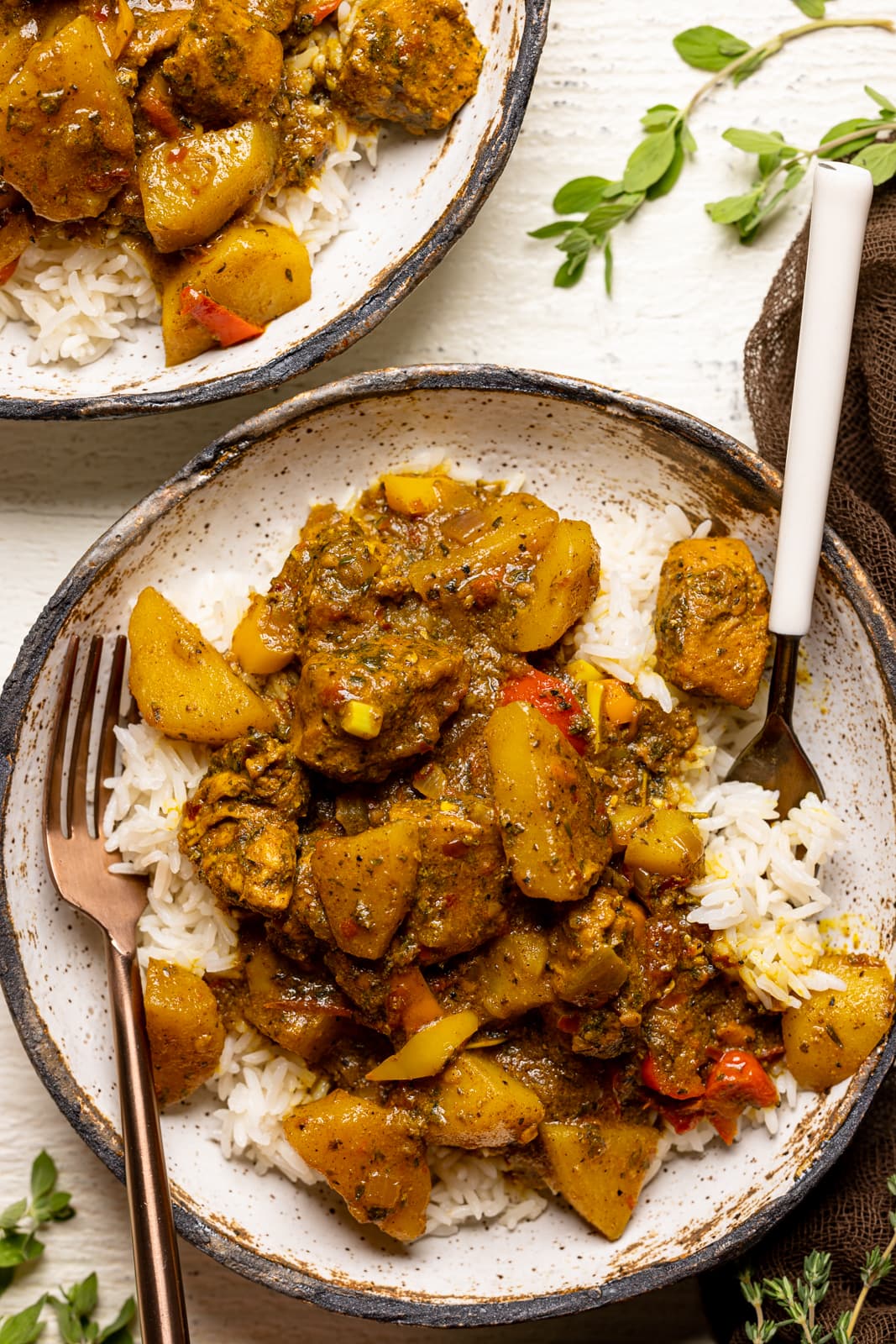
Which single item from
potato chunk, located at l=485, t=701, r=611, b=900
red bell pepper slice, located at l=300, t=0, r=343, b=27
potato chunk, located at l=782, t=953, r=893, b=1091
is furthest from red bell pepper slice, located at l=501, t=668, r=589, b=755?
red bell pepper slice, located at l=300, t=0, r=343, b=27

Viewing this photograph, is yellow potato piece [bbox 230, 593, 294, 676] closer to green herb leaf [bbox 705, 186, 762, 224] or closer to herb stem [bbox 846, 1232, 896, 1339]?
green herb leaf [bbox 705, 186, 762, 224]

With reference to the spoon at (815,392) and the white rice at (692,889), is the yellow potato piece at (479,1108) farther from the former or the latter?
the spoon at (815,392)

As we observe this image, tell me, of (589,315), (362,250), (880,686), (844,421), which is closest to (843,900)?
(880,686)

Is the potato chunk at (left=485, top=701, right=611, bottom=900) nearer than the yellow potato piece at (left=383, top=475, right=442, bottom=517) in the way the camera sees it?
Yes

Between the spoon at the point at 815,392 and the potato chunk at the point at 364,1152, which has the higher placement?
the spoon at the point at 815,392

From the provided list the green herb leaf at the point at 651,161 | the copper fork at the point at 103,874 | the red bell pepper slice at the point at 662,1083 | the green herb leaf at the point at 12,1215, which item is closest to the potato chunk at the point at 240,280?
the copper fork at the point at 103,874
